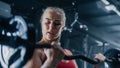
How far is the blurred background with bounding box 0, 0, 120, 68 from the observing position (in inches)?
37.9

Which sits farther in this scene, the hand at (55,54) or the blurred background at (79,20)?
the blurred background at (79,20)

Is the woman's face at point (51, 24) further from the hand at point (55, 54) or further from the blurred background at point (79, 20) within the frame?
the hand at point (55, 54)

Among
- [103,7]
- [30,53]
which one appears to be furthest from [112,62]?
[103,7]

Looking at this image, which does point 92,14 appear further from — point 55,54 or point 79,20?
point 55,54

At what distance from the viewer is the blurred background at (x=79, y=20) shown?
3.16 feet

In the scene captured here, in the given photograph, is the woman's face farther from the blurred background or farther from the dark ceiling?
the dark ceiling

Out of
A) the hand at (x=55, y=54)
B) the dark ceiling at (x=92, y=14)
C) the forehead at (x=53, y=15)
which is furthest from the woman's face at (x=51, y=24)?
the dark ceiling at (x=92, y=14)

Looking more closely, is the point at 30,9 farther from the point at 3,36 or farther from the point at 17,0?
the point at 3,36

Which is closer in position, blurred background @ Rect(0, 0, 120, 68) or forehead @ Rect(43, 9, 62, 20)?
forehead @ Rect(43, 9, 62, 20)

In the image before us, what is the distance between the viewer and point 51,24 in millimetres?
755

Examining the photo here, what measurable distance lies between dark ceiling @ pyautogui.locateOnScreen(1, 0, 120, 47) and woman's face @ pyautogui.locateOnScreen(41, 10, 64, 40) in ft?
1.04

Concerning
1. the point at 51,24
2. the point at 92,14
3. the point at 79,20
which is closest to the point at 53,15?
the point at 51,24

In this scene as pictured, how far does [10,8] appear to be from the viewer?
3.70 ft

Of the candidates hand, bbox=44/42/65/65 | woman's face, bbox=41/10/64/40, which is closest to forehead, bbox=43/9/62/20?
woman's face, bbox=41/10/64/40
